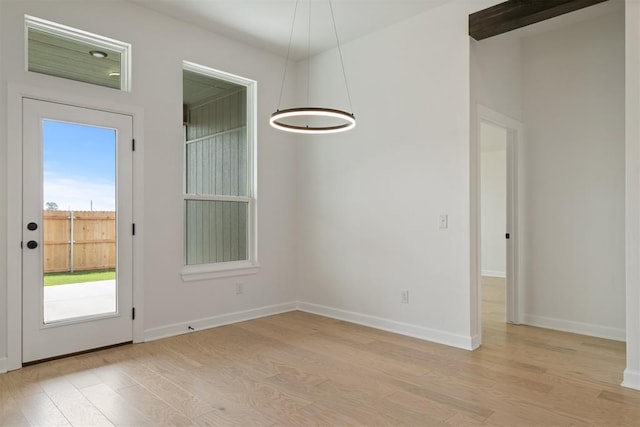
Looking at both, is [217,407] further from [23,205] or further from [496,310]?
[496,310]

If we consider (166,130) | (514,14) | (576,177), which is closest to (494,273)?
(576,177)

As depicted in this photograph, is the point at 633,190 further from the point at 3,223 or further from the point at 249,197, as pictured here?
the point at 3,223

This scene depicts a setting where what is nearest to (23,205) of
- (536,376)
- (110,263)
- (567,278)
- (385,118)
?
(110,263)

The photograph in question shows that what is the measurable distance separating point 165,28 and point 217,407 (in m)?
3.59

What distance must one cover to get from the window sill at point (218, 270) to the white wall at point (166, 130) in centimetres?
7

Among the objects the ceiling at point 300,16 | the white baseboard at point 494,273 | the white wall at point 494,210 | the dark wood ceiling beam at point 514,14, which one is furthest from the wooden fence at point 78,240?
the white baseboard at point 494,273

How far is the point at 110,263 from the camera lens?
388cm

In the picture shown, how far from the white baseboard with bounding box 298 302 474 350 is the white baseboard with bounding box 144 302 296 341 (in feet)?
1.12

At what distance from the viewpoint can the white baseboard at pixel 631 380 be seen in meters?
2.92

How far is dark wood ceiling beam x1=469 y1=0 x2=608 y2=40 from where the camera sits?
334 centimetres

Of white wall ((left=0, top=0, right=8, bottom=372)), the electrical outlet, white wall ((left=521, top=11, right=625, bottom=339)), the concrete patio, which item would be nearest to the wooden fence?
the concrete patio

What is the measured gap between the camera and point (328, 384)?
119 inches

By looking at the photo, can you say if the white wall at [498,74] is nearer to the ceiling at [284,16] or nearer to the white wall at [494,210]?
the ceiling at [284,16]

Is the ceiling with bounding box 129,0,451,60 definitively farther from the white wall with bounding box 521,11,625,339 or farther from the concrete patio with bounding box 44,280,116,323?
the concrete patio with bounding box 44,280,116,323
